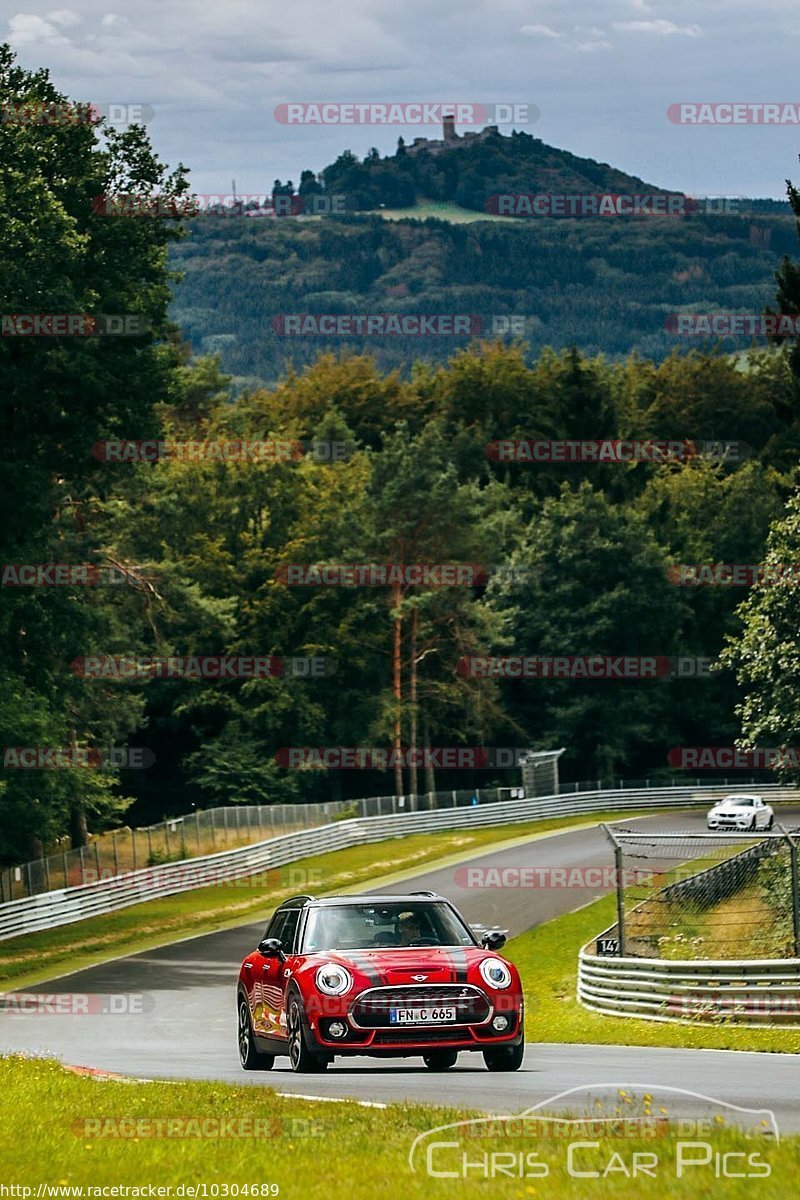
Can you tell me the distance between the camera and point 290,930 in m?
16.2

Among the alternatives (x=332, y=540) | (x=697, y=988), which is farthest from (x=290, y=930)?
(x=332, y=540)

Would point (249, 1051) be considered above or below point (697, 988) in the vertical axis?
above

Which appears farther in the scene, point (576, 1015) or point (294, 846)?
point (294, 846)

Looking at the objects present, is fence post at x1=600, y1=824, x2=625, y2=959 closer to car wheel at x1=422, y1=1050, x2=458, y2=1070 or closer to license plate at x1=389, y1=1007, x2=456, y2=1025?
car wheel at x1=422, y1=1050, x2=458, y2=1070

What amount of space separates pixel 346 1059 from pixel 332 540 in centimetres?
6716

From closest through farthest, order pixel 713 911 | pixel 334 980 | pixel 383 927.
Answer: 1. pixel 334 980
2. pixel 383 927
3. pixel 713 911

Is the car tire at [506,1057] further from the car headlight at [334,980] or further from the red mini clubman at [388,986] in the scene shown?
the car headlight at [334,980]

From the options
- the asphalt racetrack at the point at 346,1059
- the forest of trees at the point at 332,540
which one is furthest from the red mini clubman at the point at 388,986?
the forest of trees at the point at 332,540

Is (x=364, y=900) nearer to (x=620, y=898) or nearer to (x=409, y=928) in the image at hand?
(x=409, y=928)

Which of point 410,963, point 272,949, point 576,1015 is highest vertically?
point 410,963

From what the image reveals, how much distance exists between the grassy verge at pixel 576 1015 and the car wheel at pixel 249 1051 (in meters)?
5.42

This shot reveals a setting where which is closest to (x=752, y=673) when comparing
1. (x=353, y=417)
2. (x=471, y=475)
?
(x=471, y=475)

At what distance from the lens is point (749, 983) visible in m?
23.8

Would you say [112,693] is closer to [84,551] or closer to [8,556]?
[84,551]
